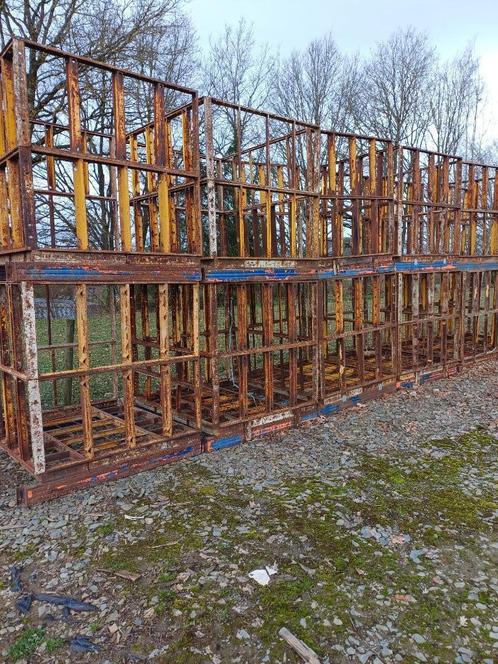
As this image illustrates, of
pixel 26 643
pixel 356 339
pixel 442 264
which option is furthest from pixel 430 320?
pixel 26 643

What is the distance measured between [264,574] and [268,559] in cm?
22

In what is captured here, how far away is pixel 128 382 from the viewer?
588 centimetres

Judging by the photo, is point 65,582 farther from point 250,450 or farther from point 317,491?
point 250,450

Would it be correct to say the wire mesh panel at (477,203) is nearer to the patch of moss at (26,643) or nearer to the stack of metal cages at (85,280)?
the stack of metal cages at (85,280)

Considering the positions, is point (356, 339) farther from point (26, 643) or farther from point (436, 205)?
point (26, 643)

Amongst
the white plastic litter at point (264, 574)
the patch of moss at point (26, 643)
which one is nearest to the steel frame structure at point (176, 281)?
the patch of moss at point (26, 643)

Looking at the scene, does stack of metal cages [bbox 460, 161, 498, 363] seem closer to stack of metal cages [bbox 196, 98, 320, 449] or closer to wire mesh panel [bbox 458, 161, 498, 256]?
wire mesh panel [bbox 458, 161, 498, 256]

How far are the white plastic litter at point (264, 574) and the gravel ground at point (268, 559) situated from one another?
0.11 feet

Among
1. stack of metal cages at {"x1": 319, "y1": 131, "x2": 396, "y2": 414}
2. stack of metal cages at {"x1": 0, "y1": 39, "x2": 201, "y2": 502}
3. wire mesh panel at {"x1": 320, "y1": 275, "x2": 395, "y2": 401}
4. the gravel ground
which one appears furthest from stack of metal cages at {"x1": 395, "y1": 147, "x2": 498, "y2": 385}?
stack of metal cages at {"x1": 0, "y1": 39, "x2": 201, "y2": 502}

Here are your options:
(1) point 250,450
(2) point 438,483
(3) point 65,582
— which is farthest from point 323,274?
(3) point 65,582

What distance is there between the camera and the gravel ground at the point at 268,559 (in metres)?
3.29

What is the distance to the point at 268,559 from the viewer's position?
4211mm

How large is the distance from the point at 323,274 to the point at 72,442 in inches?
192

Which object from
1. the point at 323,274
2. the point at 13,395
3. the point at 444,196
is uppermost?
the point at 444,196
